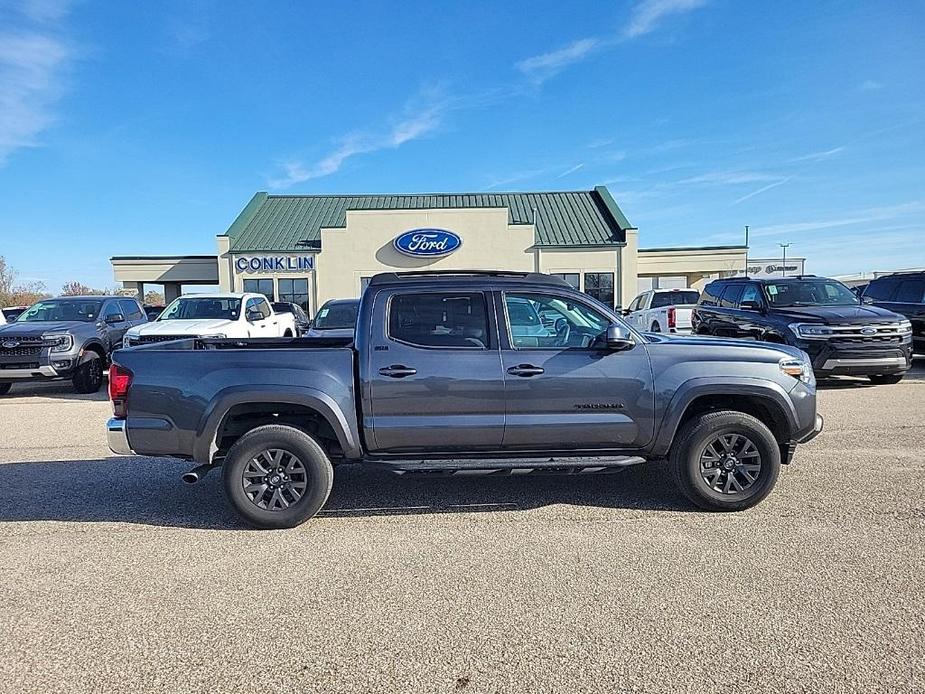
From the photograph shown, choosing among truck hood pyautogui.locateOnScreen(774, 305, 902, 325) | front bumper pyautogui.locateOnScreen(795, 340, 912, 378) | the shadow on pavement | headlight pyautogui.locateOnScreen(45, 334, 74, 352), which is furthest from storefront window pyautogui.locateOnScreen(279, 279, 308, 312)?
the shadow on pavement

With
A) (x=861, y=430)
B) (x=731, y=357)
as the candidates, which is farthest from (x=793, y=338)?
(x=731, y=357)

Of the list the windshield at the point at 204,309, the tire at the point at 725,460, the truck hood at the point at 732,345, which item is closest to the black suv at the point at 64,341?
the windshield at the point at 204,309

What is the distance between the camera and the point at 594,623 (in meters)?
3.15

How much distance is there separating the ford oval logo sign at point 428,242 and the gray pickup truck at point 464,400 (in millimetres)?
22951

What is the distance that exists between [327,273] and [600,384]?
24.7 meters

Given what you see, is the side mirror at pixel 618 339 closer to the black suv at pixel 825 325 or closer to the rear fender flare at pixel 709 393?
the rear fender flare at pixel 709 393

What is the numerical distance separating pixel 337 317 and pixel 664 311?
7.92 meters

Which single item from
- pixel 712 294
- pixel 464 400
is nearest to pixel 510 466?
pixel 464 400

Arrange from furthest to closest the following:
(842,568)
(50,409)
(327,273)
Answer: (327,273), (50,409), (842,568)

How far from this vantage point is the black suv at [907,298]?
41.0 feet

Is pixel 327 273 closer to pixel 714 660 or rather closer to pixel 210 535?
pixel 210 535

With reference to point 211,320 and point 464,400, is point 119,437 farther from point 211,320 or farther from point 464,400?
point 211,320

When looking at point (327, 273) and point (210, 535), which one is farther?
point (327, 273)

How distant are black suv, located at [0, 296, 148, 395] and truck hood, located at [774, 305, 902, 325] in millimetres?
12540
